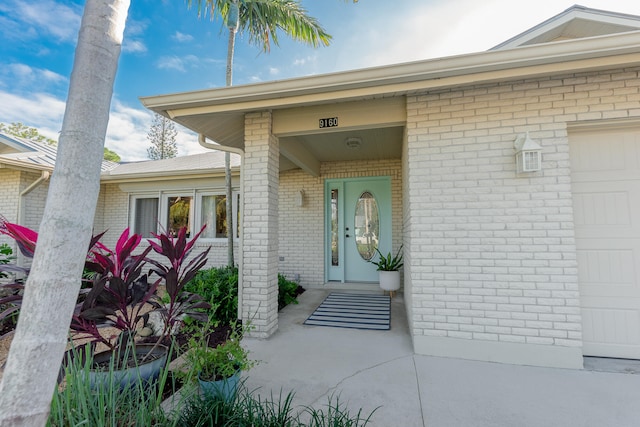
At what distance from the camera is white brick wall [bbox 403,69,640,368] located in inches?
111

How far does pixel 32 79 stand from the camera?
260 inches

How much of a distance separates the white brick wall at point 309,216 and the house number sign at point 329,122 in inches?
110

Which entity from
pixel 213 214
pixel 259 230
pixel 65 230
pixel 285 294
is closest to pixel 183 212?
pixel 213 214

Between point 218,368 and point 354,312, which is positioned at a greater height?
point 218,368

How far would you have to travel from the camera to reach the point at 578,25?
379 cm

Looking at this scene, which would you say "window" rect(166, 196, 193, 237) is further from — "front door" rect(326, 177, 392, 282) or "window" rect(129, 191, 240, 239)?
"front door" rect(326, 177, 392, 282)

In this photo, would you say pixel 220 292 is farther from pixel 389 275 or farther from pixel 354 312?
pixel 389 275

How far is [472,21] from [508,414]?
4954 millimetres

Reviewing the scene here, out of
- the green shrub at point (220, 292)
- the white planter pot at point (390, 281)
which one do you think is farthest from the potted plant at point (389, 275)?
the green shrub at point (220, 292)

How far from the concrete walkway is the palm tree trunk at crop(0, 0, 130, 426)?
5.96 ft

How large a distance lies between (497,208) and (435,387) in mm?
1857

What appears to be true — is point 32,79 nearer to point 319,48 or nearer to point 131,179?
point 131,179

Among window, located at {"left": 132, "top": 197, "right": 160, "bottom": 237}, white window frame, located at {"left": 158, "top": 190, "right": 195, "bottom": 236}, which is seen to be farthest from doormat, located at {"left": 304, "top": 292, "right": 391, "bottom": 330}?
window, located at {"left": 132, "top": 197, "right": 160, "bottom": 237}

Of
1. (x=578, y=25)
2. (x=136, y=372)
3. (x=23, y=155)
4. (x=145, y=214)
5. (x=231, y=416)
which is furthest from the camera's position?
(x=145, y=214)
